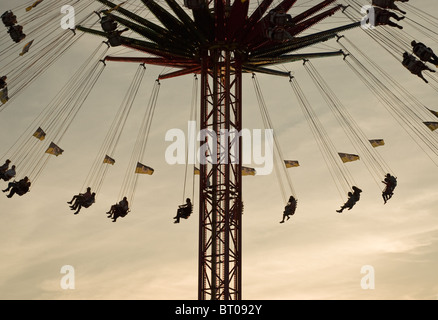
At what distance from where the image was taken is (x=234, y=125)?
28.5 metres

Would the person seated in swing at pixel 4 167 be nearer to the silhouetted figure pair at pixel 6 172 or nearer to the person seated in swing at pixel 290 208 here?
the silhouetted figure pair at pixel 6 172

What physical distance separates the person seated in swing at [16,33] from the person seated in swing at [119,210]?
27.4 feet

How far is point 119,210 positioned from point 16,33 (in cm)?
887

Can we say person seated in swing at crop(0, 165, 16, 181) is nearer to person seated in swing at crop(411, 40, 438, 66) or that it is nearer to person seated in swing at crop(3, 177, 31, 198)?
person seated in swing at crop(3, 177, 31, 198)

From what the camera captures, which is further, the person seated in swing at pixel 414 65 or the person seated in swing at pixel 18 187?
the person seated in swing at pixel 18 187

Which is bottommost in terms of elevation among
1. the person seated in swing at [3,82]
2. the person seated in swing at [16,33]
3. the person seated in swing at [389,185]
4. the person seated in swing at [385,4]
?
the person seated in swing at [389,185]

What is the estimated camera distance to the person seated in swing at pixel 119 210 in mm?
29219

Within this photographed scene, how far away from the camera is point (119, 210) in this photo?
29.3 m

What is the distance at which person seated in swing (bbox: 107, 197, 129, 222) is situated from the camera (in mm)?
29219

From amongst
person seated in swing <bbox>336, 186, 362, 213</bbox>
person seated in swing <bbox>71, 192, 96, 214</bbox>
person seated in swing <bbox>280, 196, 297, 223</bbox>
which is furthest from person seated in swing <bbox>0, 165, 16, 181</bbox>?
person seated in swing <bbox>336, 186, 362, 213</bbox>

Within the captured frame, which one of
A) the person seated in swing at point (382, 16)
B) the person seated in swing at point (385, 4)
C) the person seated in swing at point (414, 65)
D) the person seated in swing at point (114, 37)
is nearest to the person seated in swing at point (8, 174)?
the person seated in swing at point (114, 37)
